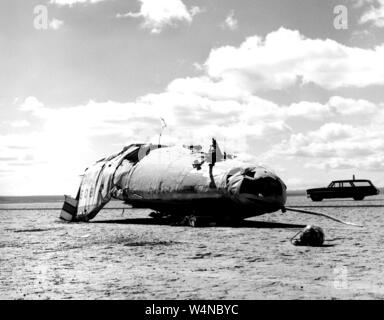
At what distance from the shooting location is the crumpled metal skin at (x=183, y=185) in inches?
569

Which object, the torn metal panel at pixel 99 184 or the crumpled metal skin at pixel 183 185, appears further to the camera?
the torn metal panel at pixel 99 184

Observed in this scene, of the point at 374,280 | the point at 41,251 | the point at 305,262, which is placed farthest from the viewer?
the point at 41,251

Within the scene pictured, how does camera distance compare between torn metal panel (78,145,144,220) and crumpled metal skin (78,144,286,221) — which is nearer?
crumpled metal skin (78,144,286,221)

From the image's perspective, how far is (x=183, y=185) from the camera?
15.2m

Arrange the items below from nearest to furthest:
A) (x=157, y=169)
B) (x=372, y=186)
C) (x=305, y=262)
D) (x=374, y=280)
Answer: (x=374, y=280) → (x=305, y=262) → (x=157, y=169) → (x=372, y=186)

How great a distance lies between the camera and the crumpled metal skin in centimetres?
1445

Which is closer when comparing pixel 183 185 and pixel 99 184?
pixel 183 185

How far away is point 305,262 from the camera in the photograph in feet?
27.1

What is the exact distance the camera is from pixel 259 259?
865cm
